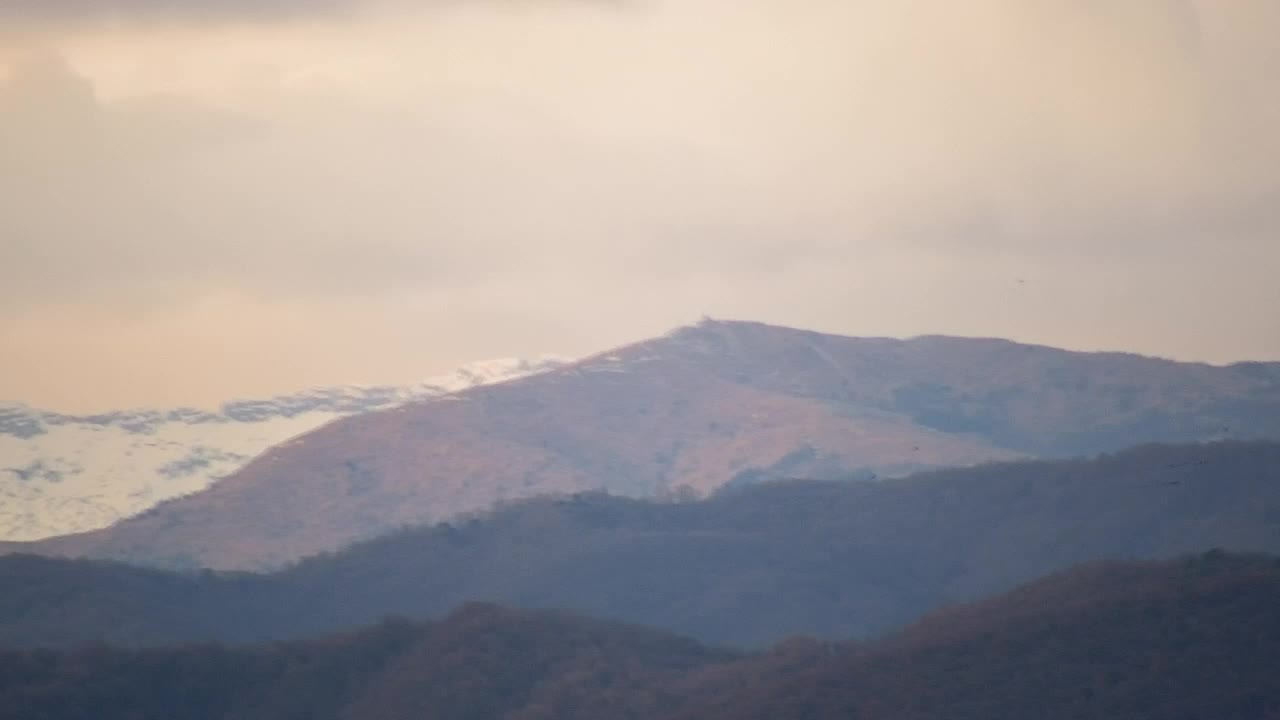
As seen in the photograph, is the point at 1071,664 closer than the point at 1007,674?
Yes

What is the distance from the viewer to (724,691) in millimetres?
187875

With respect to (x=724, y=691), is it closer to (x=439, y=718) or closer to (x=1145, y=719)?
(x=439, y=718)

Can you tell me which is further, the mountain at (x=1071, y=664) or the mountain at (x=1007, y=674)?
the mountain at (x=1007, y=674)

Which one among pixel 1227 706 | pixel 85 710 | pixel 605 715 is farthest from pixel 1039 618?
pixel 85 710

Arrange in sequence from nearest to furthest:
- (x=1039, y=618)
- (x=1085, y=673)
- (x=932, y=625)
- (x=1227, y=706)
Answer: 1. (x=1227, y=706)
2. (x=1085, y=673)
3. (x=1039, y=618)
4. (x=932, y=625)

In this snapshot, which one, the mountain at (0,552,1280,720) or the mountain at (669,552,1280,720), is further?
the mountain at (0,552,1280,720)

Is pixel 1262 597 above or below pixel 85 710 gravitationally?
above

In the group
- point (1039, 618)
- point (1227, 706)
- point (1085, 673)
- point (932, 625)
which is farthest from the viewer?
point (932, 625)

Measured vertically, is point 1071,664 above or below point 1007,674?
above

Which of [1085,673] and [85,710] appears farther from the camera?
[85,710]

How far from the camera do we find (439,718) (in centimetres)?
19488

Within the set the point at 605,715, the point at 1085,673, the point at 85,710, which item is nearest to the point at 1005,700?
the point at 1085,673

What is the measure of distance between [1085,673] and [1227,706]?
531 inches

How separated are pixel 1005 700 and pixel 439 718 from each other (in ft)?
178
